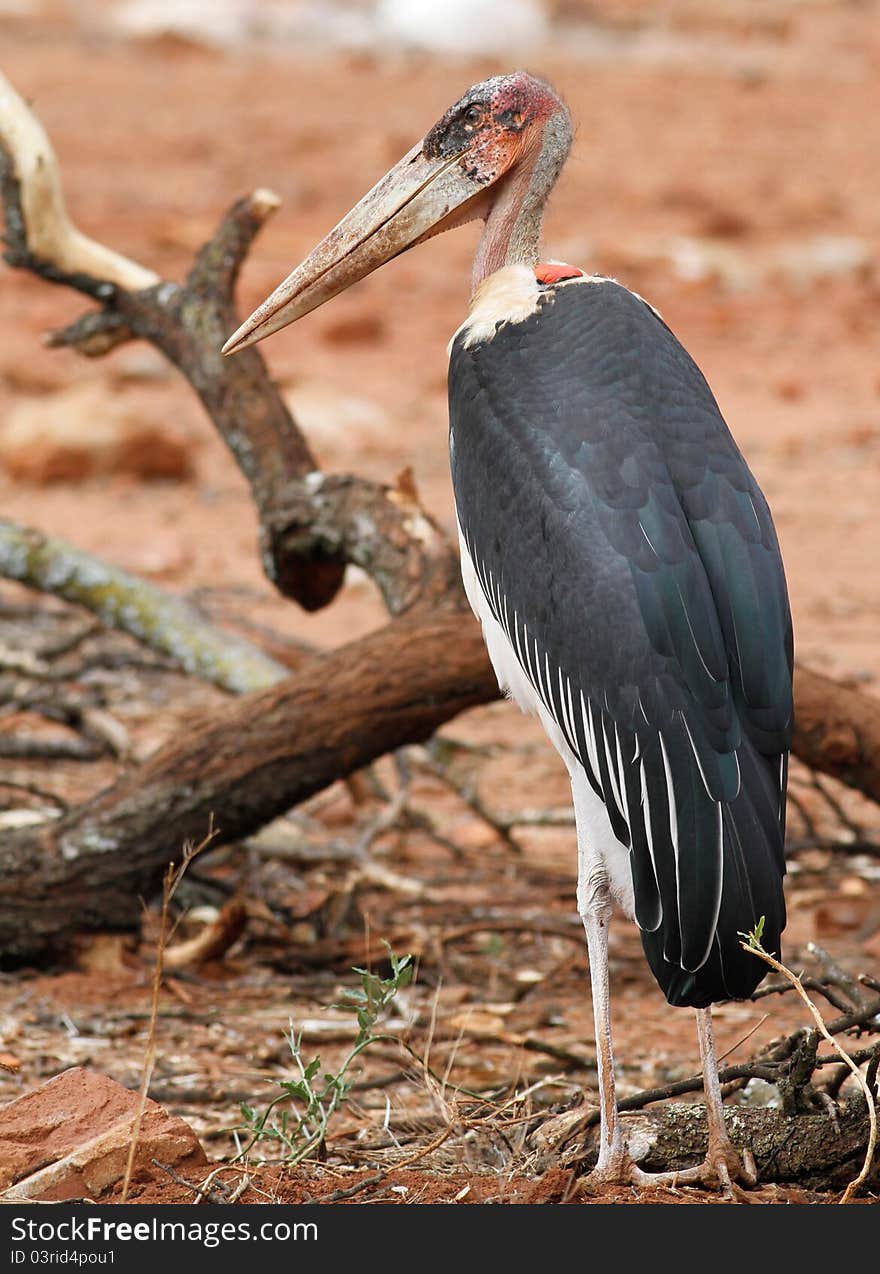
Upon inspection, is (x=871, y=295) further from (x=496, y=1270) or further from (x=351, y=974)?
(x=496, y=1270)

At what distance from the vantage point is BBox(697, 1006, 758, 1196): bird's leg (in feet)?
10.2

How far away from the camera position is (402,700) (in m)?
4.38

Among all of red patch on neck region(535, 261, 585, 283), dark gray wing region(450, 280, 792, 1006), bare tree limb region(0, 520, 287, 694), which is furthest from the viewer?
bare tree limb region(0, 520, 287, 694)

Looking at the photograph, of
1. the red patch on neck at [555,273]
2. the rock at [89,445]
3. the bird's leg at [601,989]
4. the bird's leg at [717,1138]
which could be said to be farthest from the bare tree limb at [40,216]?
the rock at [89,445]

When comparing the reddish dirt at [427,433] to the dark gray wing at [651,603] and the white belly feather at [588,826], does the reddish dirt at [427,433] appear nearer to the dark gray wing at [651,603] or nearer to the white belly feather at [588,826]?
the white belly feather at [588,826]

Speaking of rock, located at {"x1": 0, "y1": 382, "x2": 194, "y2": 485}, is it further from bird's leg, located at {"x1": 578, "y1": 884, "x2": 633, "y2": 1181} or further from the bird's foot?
the bird's foot

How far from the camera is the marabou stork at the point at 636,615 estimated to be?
3.04m

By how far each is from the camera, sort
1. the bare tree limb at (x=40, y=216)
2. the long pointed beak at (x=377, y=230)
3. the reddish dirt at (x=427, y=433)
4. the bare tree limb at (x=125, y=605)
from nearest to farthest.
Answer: the long pointed beak at (x=377, y=230) → the reddish dirt at (x=427, y=433) → the bare tree limb at (x=40, y=216) → the bare tree limb at (x=125, y=605)

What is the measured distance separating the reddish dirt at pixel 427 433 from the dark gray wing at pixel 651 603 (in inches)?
21.4

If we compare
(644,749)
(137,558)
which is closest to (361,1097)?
(644,749)

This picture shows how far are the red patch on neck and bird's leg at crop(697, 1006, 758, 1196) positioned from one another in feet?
4.84

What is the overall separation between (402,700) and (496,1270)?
185 cm

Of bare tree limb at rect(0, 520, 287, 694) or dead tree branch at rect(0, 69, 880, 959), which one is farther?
bare tree limb at rect(0, 520, 287, 694)

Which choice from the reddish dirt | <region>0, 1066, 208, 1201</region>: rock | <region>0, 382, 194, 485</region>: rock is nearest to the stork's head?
the reddish dirt
